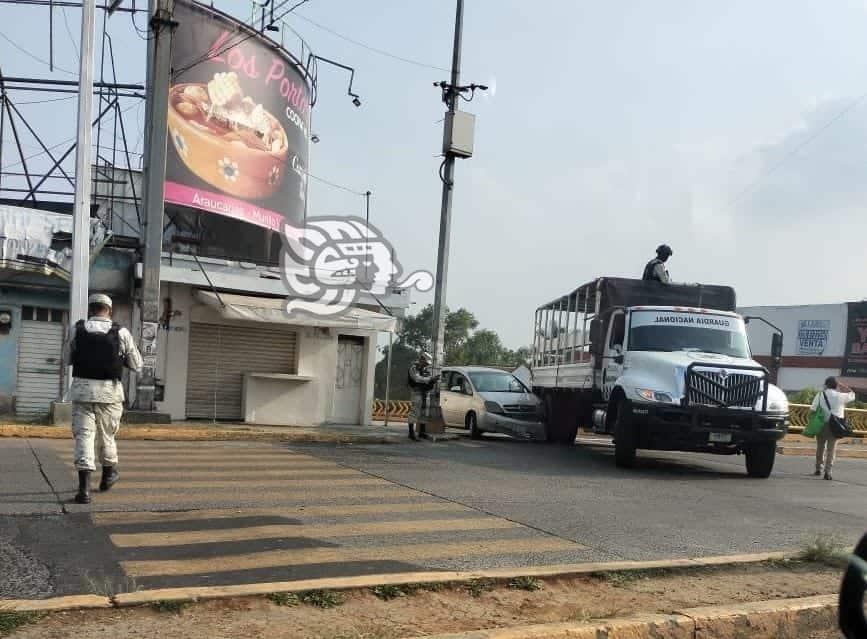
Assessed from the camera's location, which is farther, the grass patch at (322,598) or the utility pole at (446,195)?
the utility pole at (446,195)

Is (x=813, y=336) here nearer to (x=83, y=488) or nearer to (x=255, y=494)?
(x=255, y=494)

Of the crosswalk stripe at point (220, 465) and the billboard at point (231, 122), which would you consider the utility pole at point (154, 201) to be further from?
the crosswalk stripe at point (220, 465)

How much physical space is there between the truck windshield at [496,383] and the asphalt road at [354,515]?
218 inches

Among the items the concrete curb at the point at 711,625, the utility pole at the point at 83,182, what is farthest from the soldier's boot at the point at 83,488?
the utility pole at the point at 83,182

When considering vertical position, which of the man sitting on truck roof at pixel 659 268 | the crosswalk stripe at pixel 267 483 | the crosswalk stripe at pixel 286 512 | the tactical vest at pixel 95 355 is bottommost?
the crosswalk stripe at pixel 267 483

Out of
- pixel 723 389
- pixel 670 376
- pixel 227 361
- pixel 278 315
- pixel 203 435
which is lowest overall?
pixel 203 435

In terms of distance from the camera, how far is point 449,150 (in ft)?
57.6

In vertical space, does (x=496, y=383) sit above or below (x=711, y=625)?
above

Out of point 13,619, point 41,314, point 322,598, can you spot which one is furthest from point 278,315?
point 13,619

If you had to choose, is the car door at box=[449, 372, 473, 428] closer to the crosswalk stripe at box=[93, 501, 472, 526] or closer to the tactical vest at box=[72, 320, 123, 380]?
the crosswalk stripe at box=[93, 501, 472, 526]

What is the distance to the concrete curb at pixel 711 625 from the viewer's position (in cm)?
446

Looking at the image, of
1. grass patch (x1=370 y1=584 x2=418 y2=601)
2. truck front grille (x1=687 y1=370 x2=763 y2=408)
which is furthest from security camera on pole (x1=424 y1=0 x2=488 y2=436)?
grass patch (x1=370 y1=584 x2=418 y2=601)

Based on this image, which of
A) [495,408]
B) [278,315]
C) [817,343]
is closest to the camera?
[495,408]

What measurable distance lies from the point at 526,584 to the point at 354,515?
2.57 meters
